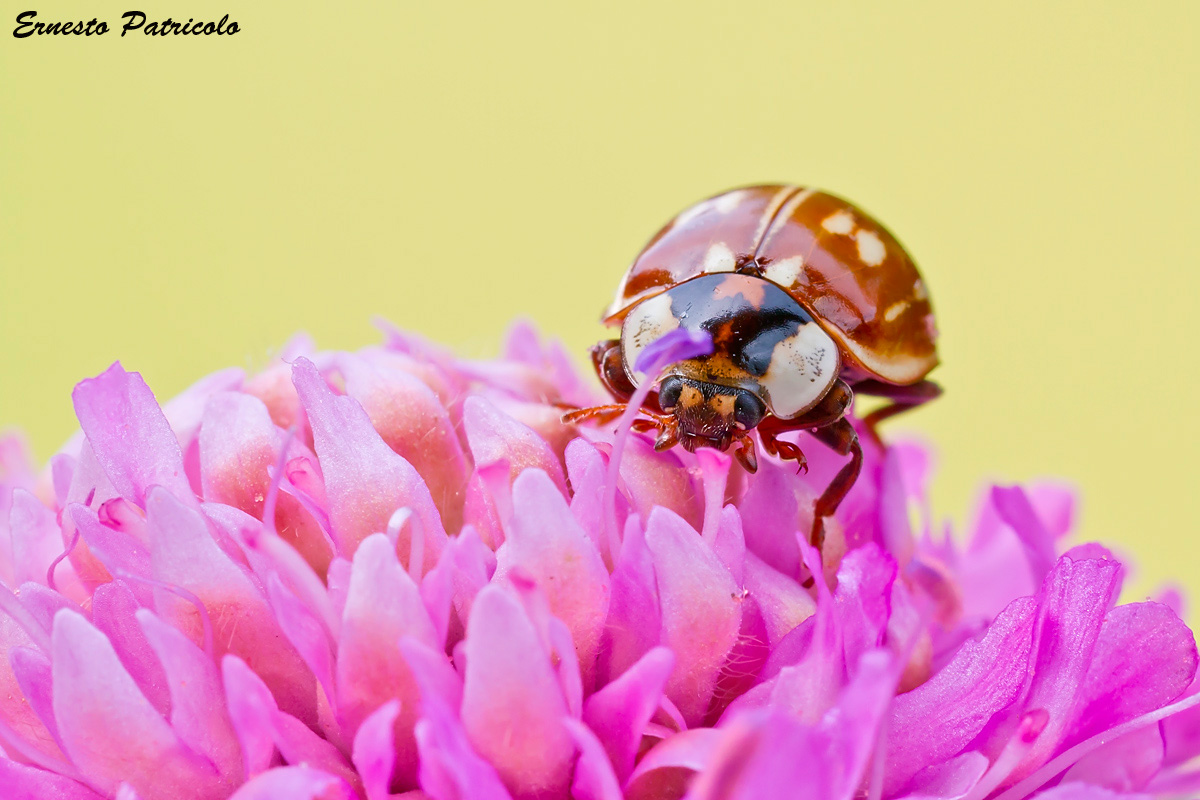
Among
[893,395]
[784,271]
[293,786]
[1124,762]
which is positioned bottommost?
[1124,762]

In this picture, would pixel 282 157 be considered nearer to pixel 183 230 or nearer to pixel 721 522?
pixel 183 230

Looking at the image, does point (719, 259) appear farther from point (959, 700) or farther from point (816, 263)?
point (959, 700)

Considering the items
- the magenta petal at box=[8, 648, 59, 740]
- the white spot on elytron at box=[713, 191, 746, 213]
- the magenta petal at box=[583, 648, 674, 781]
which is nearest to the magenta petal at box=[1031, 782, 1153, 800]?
the magenta petal at box=[583, 648, 674, 781]

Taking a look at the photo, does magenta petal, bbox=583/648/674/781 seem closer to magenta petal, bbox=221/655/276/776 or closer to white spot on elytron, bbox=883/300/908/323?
magenta petal, bbox=221/655/276/776

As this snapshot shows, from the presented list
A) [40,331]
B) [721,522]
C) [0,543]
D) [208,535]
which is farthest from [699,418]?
[40,331]

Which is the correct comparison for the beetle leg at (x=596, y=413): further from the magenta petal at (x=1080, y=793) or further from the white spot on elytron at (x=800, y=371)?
the magenta petal at (x=1080, y=793)

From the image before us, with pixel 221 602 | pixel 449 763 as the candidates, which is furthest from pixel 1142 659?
pixel 221 602
